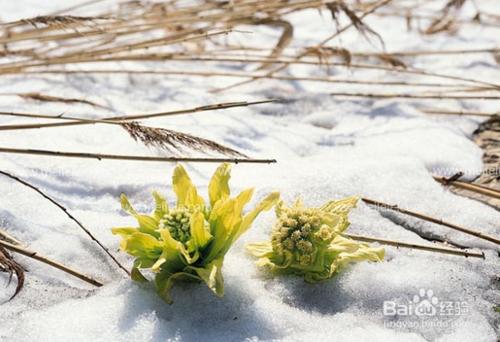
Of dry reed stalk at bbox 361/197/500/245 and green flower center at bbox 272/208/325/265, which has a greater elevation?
green flower center at bbox 272/208/325/265

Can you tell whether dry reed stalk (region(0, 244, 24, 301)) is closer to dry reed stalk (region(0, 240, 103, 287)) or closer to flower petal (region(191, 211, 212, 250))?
dry reed stalk (region(0, 240, 103, 287))

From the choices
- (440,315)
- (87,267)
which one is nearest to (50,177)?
(87,267)

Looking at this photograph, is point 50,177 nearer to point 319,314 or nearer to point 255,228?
point 255,228

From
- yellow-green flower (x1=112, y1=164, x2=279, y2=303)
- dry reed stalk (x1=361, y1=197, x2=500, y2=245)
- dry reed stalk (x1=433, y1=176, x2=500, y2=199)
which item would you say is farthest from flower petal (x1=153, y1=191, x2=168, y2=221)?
dry reed stalk (x1=433, y1=176, x2=500, y2=199)

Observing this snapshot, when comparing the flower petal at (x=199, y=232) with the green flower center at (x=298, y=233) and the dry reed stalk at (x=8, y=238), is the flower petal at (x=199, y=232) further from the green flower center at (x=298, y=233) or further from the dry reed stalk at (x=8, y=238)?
the dry reed stalk at (x=8, y=238)

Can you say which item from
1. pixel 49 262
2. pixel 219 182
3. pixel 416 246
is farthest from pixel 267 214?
pixel 49 262
